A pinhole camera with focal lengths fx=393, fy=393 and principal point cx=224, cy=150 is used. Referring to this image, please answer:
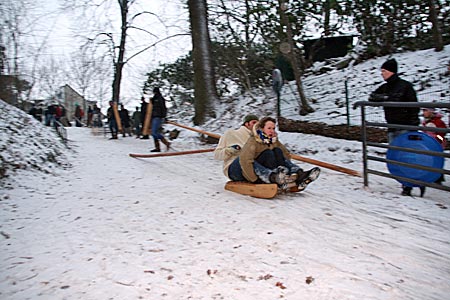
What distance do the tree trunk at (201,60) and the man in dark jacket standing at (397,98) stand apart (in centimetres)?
767

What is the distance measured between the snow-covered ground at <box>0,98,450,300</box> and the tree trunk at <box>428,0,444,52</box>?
6.03 meters

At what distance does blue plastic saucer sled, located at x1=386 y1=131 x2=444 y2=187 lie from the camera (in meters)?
4.51

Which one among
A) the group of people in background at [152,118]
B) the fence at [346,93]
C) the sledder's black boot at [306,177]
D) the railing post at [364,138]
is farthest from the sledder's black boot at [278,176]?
the group of people in background at [152,118]

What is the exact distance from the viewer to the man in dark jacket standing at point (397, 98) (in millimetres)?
4887

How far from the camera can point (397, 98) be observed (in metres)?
5.02

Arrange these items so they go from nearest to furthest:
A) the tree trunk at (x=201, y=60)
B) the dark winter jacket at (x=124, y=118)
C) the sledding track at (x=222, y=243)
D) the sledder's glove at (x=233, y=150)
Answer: the sledding track at (x=222, y=243) → the sledder's glove at (x=233, y=150) → the tree trunk at (x=201, y=60) → the dark winter jacket at (x=124, y=118)

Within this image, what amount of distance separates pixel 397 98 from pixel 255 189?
216 cm

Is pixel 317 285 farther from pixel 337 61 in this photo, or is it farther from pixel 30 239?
pixel 337 61

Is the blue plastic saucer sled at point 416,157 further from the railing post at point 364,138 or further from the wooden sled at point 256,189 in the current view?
the wooden sled at point 256,189

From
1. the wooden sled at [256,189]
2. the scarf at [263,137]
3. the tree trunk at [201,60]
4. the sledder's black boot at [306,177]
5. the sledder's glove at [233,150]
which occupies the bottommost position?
the wooden sled at [256,189]

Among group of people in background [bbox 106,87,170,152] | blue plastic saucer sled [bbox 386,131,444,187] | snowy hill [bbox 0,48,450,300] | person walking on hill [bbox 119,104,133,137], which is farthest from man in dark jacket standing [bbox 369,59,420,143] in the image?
person walking on hill [bbox 119,104,133,137]

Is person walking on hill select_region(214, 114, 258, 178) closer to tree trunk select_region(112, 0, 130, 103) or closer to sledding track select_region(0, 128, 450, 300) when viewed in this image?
sledding track select_region(0, 128, 450, 300)

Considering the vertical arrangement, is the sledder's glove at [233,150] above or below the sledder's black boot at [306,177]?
above

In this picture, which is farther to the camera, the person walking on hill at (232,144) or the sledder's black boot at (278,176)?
the person walking on hill at (232,144)
